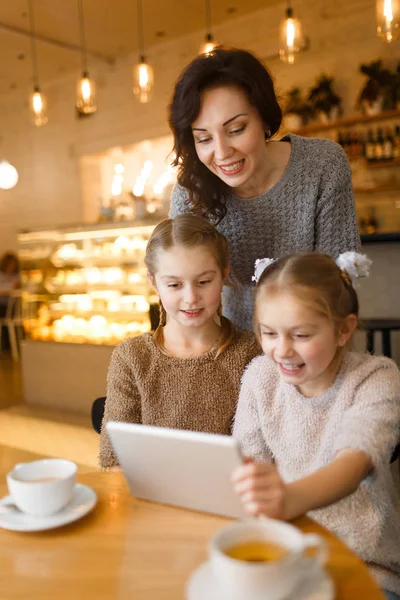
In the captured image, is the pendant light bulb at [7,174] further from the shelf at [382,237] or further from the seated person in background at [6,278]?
the shelf at [382,237]

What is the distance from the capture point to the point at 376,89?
18.6 feet

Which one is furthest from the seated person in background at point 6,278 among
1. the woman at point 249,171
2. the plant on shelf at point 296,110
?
the woman at point 249,171

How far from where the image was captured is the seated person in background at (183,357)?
164 cm

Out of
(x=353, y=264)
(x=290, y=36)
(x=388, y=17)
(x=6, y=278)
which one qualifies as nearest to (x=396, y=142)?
(x=290, y=36)

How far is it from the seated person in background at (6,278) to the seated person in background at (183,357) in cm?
752

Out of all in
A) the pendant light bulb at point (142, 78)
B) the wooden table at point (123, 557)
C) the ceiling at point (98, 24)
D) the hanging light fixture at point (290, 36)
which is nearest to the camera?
the wooden table at point (123, 557)

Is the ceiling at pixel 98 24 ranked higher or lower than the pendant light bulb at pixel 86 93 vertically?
higher

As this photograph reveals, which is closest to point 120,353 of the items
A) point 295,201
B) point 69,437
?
point 295,201

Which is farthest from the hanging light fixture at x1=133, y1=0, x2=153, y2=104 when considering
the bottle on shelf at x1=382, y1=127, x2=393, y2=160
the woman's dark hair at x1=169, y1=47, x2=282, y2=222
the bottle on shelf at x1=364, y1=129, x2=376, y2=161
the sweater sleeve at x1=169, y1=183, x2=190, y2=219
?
the woman's dark hair at x1=169, y1=47, x2=282, y2=222

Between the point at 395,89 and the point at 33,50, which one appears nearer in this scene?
the point at 395,89

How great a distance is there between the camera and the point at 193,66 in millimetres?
1705

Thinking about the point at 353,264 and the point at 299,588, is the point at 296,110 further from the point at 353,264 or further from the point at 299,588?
the point at 299,588

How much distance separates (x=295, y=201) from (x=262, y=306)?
655 mm

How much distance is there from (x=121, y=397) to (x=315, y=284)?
0.68 meters
